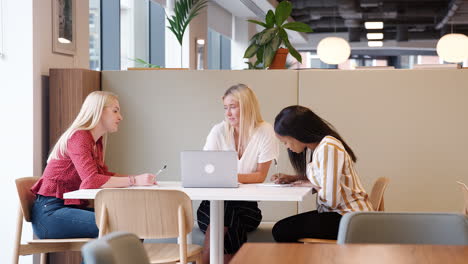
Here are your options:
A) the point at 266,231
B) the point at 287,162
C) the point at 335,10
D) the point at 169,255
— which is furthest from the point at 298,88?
the point at 335,10

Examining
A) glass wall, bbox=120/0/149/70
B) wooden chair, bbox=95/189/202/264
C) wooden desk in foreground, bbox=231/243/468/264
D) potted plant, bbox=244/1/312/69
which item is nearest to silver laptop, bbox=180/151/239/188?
wooden chair, bbox=95/189/202/264

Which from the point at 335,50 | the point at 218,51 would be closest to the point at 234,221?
the point at 335,50

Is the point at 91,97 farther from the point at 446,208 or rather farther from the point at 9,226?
the point at 446,208

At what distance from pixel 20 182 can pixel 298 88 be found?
224 centimetres

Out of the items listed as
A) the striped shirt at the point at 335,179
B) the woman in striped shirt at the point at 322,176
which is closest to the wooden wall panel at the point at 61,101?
the woman in striped shirt at the point at 322,176

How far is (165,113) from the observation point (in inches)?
217

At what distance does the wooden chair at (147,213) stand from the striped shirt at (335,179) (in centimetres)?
71

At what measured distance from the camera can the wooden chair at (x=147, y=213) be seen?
3375mm

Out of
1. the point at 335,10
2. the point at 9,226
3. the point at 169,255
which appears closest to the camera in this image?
the point at 169,255

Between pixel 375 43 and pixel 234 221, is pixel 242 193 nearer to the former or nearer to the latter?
pixel 234 221

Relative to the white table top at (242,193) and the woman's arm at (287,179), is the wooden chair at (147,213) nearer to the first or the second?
the white table top at (242,193)

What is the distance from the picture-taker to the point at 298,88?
5.36m

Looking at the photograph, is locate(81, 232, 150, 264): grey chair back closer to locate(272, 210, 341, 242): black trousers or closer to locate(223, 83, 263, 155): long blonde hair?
locate(272, 210, 341, 242): black trousers

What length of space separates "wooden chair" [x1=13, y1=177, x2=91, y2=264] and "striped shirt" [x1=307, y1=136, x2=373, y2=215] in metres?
1.24
